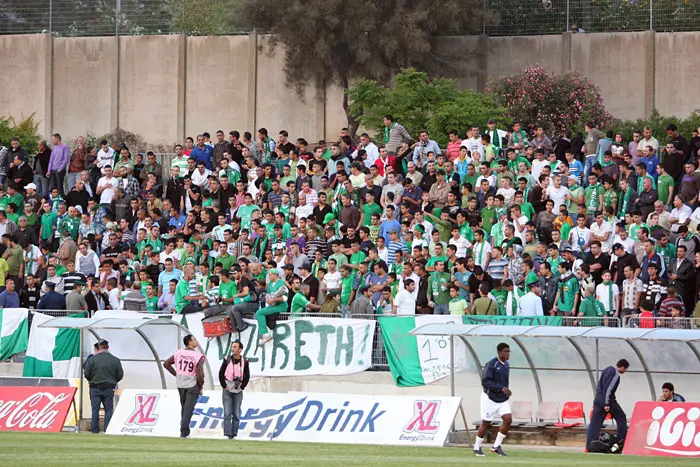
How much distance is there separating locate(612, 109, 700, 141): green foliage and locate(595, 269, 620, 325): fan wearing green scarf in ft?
40.6

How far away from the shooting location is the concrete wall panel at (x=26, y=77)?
47.9 meters

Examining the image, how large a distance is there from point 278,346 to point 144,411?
329cm

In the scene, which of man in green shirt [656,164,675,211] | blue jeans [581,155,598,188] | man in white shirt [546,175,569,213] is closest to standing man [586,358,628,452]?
man in green shirt [656,164,675,211]

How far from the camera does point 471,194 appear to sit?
30172 mm

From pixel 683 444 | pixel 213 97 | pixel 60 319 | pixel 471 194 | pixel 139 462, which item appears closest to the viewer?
pixel 139 462

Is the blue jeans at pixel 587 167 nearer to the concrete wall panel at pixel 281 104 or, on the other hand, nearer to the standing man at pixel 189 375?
the standing man at pixel 189 375

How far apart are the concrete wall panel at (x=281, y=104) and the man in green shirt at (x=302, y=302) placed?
1754 cm

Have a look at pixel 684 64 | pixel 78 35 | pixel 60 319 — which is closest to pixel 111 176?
pixel 60 319

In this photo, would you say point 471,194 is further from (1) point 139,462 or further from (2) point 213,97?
(2) point 213,97

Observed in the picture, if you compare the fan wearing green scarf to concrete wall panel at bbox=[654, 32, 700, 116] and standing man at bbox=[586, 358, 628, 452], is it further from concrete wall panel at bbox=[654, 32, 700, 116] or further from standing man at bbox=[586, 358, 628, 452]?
concrete wall panel at bbox=[654, 32, 700, 116]

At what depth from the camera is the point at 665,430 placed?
21.3 meters

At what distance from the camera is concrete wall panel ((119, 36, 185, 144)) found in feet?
153

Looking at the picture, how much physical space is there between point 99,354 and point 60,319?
186 cm

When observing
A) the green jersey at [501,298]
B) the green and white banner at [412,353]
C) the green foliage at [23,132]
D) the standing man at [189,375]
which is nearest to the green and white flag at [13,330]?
the standing man at [189,375]
